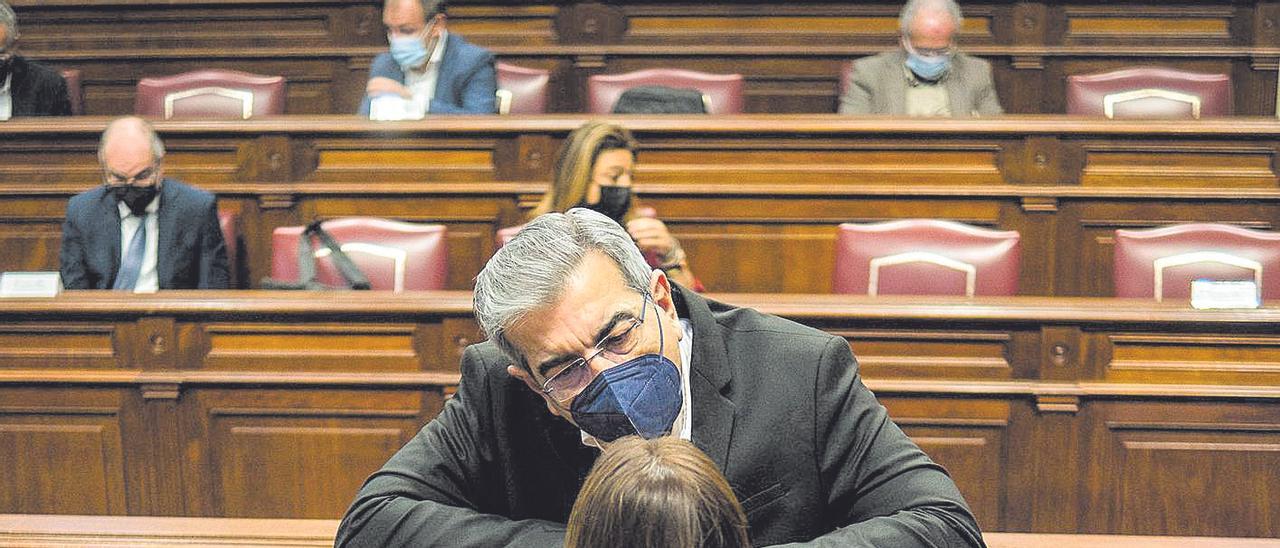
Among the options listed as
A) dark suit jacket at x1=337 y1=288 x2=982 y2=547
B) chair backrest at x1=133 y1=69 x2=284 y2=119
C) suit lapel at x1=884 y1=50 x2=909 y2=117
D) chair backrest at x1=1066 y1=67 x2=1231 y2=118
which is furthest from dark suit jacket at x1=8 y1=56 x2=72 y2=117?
dark suit jacket at x1=337 y1=288 x2=982 y2=547

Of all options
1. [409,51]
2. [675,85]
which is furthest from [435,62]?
[675,85]

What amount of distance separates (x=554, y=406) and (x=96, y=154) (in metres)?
2.55

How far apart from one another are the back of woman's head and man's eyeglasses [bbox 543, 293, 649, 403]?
0.29 meters

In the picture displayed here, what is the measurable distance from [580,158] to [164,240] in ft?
3.21

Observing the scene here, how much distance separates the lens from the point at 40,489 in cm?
203

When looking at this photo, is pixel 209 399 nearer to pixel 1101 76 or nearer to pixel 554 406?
pixel 554 406

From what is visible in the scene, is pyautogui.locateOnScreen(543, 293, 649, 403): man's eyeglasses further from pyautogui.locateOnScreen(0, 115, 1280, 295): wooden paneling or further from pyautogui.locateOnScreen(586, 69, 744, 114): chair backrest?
pyautogui.locateOnScreen(586, 69, 744, 114): chair backrest

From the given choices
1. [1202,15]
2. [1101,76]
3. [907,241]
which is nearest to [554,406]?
[907,241]

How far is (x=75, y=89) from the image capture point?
4.14 m

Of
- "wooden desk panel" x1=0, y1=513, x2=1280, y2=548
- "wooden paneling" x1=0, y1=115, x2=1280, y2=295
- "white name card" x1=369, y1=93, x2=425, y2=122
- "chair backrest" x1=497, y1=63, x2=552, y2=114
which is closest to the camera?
"wooden desk panel" x1=0, y1=513, x2=1280, y2=548

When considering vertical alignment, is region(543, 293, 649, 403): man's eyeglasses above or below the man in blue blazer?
below

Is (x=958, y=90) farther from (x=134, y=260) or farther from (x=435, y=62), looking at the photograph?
(x=134, y=260)

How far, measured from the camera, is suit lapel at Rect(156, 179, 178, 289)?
283 centimetres

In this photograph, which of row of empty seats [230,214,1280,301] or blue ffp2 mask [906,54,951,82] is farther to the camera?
blue ffp2 mask [906,54,951,82]
